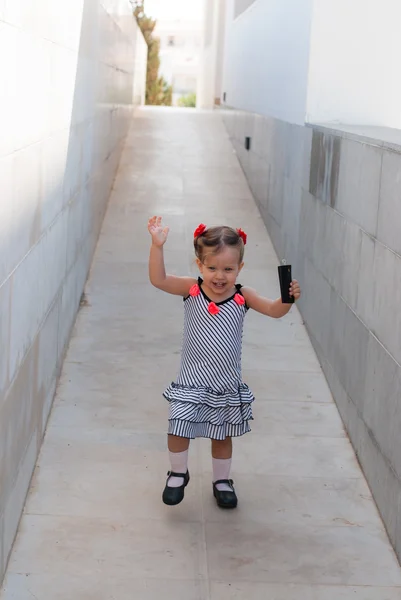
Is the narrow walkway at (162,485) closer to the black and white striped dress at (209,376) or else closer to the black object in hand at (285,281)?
the black and white striped dress at (209,376)

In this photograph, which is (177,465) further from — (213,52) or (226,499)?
(213,52)

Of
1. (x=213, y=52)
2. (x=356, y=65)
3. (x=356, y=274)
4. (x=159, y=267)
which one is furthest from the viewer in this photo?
(x=213, y=52)

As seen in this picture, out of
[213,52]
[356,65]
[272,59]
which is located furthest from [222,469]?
[213,52]

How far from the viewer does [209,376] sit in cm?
395

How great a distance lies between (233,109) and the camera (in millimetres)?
12875

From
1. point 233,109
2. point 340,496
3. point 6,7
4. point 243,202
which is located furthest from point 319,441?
point 233,109

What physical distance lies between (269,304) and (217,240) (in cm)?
36

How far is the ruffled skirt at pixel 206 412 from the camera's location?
392 centimetres

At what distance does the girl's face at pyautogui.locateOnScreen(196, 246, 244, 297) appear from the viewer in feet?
12.4

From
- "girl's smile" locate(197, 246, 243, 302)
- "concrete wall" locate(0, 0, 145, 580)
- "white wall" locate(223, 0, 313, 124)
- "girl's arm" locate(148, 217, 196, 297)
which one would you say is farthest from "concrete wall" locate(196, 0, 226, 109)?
"girl's smile" locate(197, 246, 243, 302)

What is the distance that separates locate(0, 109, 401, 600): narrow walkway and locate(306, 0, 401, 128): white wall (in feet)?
4.88

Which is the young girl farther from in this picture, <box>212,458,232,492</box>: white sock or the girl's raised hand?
<box>212,458,232,492</box>: white sock

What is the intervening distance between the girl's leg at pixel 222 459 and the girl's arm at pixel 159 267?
2.15 feet

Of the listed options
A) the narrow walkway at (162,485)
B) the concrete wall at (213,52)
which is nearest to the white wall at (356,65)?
the narrow walkway at (162,485)
